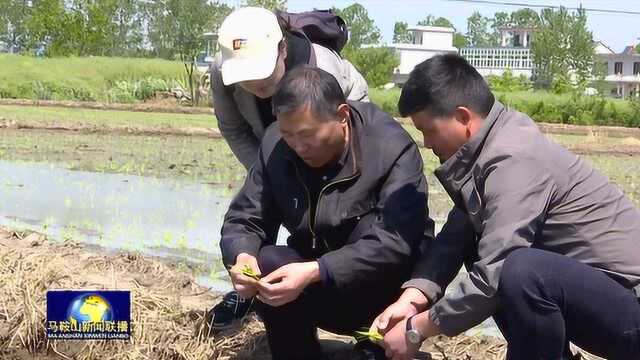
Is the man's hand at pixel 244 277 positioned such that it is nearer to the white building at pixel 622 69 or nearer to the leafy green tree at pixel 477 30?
the white building at pixel 622 69

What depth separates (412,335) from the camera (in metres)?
3.08

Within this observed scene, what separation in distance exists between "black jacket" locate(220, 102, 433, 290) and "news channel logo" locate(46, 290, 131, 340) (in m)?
0.75

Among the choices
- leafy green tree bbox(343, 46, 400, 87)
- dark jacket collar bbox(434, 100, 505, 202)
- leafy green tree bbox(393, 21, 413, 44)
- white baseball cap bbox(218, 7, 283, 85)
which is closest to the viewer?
dark jacket collar bbox(434, 100, 505, 202)

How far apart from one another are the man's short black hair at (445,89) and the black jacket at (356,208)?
0.42m

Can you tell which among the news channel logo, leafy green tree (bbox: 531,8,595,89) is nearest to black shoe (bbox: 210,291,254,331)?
the news channel logo

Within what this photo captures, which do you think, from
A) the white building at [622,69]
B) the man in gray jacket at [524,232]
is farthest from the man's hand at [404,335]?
the white building at [622,69]

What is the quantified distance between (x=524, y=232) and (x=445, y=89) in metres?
0.51

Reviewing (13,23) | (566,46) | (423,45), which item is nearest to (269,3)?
(566,46)

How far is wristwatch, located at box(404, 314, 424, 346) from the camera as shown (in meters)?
3.07

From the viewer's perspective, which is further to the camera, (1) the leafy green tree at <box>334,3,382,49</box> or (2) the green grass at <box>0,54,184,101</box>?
(1) the leafy green tree at <box>334,3,382,49</box>

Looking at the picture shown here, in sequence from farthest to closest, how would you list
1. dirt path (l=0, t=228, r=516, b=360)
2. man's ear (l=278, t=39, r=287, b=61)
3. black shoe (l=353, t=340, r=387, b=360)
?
dirt path (l=0, t=228, r=516, b=360) < man's ear (l=278, t=39, r=287, b=61) < black shoe (l=353, t=340, r=387, b=360)

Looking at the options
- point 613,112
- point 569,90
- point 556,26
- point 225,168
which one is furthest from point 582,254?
point 556,26

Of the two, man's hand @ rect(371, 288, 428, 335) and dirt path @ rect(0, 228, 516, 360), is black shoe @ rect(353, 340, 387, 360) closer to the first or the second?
dirt path @ rect(0, 228, 516, 360)

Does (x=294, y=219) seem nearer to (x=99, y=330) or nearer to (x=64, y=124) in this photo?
(x=99, y=330)
